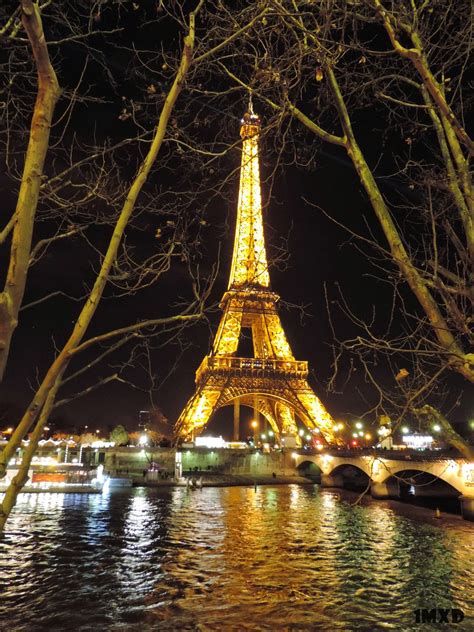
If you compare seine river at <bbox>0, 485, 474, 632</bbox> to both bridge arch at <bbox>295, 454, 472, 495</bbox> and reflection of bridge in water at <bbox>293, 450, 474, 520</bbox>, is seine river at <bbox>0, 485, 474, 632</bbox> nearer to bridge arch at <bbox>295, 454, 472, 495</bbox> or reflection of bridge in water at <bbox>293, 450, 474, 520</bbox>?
reflection of bridge in water at <bbox>293, 450, 474, 520</bbox>

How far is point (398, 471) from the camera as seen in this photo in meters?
42.7

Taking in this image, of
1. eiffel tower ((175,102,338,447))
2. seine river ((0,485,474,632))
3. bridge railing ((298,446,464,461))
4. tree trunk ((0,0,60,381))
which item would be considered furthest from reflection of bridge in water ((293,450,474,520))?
tree trunk ((0,0,60,381))

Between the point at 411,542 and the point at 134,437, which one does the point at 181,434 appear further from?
the point at 134,437

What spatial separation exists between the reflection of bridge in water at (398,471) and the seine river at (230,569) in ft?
8.10

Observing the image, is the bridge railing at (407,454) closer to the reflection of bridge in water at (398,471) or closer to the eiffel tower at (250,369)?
the reflection of bridge in water at (398,471)

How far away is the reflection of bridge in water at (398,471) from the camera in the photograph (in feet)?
108

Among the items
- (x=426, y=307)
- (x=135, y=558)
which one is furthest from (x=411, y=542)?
(x=426, y=307)

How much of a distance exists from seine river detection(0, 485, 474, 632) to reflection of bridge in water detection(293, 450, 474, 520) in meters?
2.47

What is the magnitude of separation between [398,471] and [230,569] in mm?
27898

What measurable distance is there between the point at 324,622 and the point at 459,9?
45.4 feet

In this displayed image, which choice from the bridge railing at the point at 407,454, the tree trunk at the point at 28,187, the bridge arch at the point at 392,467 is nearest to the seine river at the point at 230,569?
the bridge arch at the point at 392,467

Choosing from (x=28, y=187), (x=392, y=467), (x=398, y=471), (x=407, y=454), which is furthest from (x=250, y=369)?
(x=28, y=187)

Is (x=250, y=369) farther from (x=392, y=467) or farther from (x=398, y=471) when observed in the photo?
(x=392, y=467)

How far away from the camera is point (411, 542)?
24.3 meters
